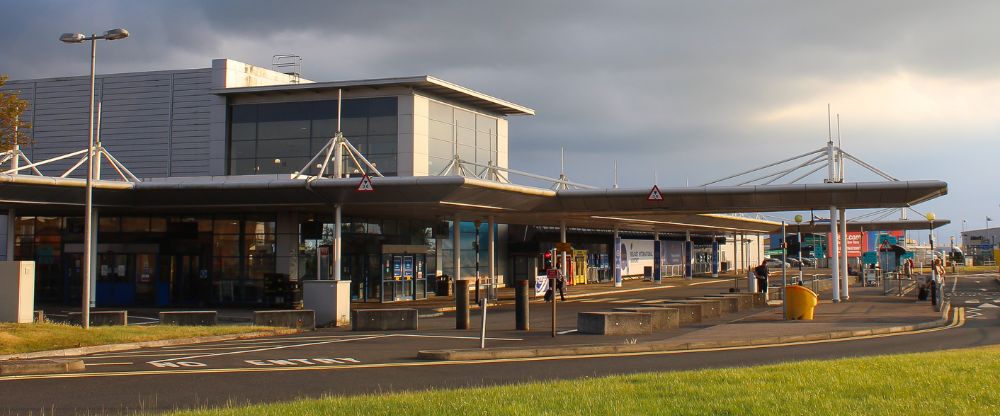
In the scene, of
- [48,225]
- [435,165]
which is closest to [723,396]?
[435,165]

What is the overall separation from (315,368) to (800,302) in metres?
15.8

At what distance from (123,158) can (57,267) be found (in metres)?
9.25

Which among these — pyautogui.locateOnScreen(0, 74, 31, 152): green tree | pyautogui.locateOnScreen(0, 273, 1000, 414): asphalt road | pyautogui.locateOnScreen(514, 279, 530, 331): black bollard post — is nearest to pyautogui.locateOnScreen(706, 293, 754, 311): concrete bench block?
pyautogui.locateOnScreen(0, 273, 1000, 414): asphalt road

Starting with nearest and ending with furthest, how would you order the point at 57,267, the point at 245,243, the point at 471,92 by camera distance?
the point at 245,243, the point at 57,267, the point at 471,92

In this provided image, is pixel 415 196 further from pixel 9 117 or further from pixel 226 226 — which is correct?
pixel 9 117

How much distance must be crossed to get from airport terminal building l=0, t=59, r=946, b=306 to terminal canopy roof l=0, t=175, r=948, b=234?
0.34 ft

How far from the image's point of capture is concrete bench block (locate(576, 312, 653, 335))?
69.4 feet

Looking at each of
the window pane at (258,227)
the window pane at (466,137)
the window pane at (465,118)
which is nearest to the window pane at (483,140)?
Result: the window pane at (466,137)

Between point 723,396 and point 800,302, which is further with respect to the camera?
point 800,302

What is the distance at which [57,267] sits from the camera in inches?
1560

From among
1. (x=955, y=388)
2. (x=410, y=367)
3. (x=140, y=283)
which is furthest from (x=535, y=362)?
(x=140, y=283)

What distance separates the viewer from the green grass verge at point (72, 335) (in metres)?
18.5

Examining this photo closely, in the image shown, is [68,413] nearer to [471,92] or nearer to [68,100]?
[471,92]

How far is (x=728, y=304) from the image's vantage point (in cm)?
3027
